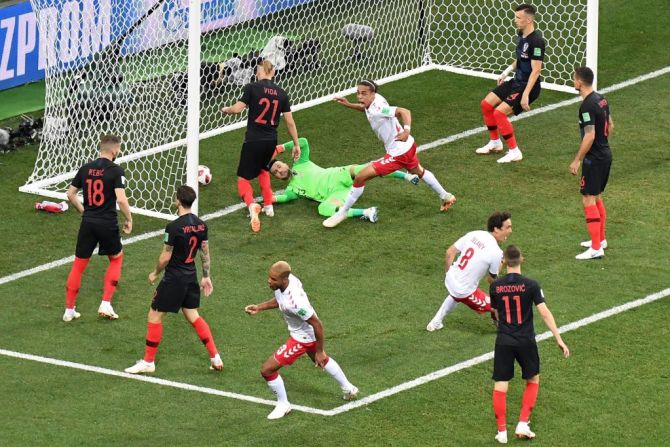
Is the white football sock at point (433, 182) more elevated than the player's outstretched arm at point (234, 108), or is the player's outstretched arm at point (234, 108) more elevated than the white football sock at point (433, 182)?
Result: the player's outstretched arm at point (234, 108)

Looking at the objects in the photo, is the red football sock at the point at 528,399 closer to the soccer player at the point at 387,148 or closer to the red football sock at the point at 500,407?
the red football sock at the point at 500,407

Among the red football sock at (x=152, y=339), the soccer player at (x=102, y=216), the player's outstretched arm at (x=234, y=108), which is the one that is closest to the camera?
the red football sock at (x=152, y=339)

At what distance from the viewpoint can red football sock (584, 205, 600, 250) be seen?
19.5m

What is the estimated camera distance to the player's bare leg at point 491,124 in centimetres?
2283

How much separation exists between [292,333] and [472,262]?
228cm

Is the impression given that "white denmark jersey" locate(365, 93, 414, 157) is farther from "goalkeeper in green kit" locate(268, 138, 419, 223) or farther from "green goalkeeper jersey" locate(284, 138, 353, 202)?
"green goalkeeper jersey" locate(284, 138, 353, 202)

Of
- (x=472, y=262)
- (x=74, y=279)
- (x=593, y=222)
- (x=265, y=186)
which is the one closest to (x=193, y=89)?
(x=265, y=186)

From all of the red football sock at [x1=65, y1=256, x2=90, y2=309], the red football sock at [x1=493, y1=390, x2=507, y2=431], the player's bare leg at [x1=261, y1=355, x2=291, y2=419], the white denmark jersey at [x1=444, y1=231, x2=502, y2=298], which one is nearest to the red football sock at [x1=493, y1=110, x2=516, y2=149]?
the white denmark jersey at [x1=444, y1=231, x2=502, y2=298]

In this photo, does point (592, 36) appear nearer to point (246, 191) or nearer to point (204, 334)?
point (246, 191)

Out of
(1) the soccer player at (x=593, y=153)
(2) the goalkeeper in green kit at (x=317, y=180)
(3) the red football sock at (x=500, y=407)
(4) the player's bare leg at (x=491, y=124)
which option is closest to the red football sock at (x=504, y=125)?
(4) the player's bare leg at (x=491, y=124)

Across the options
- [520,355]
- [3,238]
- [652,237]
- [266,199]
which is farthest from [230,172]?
[520,355]

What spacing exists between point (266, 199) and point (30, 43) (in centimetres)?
584

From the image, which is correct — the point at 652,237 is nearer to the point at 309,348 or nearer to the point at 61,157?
the point at 309,348

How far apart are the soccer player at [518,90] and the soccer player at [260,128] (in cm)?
325
